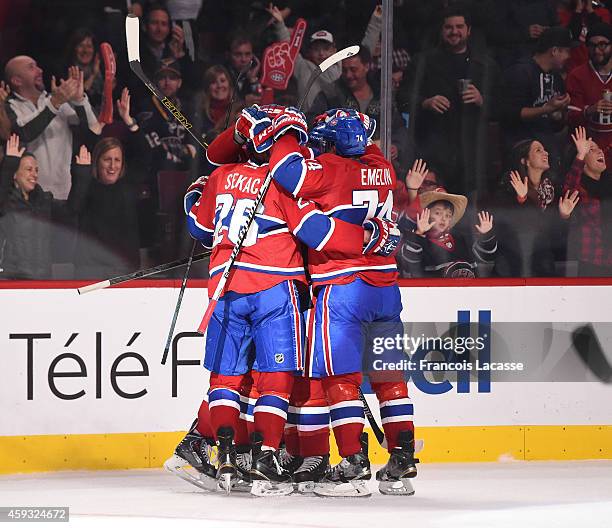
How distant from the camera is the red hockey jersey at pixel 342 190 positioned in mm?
4879

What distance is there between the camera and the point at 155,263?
595cm

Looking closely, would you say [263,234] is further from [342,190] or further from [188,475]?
[188,475]

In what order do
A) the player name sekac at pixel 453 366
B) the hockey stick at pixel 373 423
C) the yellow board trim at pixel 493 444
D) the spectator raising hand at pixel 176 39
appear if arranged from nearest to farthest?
the hockey stick at pixel 373 423 < the yellow board trim at pixel 493 444 < the player name sekac at pixel 453 366 < the spectator raising hand at pixel 176 39

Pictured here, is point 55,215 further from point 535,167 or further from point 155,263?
point 535,167

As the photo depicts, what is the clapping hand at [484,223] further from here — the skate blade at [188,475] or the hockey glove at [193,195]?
the skate blade at [188,475]

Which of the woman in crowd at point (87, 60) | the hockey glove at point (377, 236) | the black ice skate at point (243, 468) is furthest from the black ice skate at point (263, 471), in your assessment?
the woman in crowd at point (87, 60)

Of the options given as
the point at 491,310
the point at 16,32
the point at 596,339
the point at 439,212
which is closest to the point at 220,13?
the point at 16,32

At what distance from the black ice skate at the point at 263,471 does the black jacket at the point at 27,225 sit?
137 cm

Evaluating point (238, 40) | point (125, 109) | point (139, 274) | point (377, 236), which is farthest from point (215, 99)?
point (377, 236)

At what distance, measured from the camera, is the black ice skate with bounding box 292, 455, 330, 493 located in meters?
5.04

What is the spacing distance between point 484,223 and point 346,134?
126 centimetres

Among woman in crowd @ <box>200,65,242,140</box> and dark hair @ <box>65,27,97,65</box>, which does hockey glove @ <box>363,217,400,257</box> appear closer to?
woman in crowd @ <box>200,65,242,140</box>

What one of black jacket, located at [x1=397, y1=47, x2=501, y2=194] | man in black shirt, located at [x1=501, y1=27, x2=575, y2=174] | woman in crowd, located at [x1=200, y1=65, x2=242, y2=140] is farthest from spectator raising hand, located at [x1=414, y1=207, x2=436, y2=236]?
woman in crowd, located at [x1=200, y1=65, x2=242, y2=140]

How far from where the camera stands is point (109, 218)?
19.4 feet
